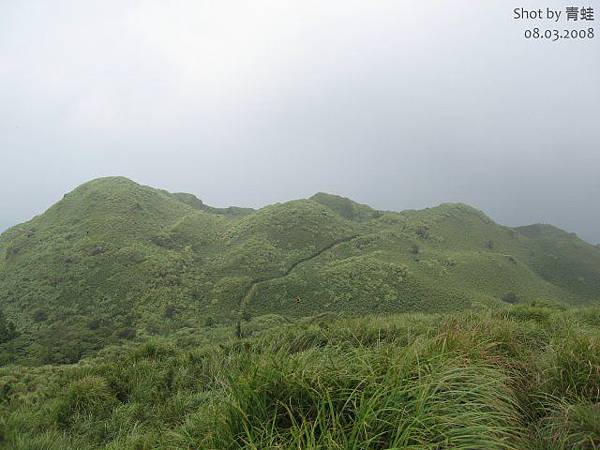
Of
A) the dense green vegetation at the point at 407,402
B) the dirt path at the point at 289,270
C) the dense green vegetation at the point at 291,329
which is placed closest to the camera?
the dense green vegetation at the point at 407,402

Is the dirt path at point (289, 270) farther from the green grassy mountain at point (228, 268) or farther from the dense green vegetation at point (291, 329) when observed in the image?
the dense green vegetation at point (291, 329)

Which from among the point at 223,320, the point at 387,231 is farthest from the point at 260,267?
the point at 387,231

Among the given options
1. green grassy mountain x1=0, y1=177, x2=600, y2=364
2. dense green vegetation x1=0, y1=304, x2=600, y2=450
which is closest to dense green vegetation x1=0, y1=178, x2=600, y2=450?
dense green vegetation x1=0, y1=304, x2=600, y2=450

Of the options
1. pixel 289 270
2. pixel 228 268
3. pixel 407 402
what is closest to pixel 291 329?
pixel 407 402

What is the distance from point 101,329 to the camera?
135 ft

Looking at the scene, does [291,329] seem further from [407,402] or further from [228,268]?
[228,268]

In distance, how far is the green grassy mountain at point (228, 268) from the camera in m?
45.7

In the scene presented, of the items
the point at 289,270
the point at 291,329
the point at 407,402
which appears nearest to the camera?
the point at 407,402

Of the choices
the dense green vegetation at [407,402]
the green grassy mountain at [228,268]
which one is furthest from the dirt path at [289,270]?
the dense green vegetation at [407,402]

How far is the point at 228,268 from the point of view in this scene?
2356 inches

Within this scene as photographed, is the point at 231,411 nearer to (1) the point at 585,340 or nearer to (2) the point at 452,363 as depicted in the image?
(2) the point at 452,363

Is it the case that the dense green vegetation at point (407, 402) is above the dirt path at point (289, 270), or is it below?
above

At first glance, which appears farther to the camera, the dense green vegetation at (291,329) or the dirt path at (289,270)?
the dirt path at (289,270)

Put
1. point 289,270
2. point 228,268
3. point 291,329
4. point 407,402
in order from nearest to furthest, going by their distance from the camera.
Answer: point 407,402 < point 291,329 < point 228,268 < point 289,270
